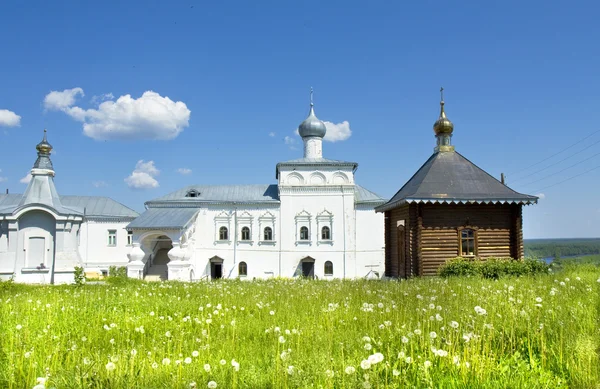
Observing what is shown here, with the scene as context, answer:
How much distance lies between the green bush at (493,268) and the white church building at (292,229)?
606 inches

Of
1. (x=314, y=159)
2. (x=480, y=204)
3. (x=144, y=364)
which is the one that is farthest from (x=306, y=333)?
(x=314, y=159)

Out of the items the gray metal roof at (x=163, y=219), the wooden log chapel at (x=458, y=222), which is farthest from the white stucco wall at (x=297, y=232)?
the wooden log chapel at (x=458, y=222)

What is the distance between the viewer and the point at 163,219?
26812 mm

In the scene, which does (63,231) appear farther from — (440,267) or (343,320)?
(343,320)

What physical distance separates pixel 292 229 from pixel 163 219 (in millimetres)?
8659

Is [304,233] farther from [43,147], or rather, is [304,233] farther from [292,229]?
[43,147]

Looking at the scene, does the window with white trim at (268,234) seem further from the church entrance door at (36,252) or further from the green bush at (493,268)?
the green bush at (493,268)

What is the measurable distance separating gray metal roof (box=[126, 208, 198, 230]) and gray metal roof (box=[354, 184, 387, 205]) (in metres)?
11.3

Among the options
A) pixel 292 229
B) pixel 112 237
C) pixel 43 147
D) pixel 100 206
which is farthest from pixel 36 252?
pixel 292 229

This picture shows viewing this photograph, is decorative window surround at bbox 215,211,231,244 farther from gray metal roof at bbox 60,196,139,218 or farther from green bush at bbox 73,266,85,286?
green bush at bbox 73,266,85,286

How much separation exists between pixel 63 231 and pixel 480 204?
714 inches

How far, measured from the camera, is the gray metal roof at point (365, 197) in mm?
29891

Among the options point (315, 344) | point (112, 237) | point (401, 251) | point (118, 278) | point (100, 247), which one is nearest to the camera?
point (315, 344)

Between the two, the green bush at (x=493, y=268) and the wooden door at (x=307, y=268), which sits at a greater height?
the green bush at (x=493, y=268)
